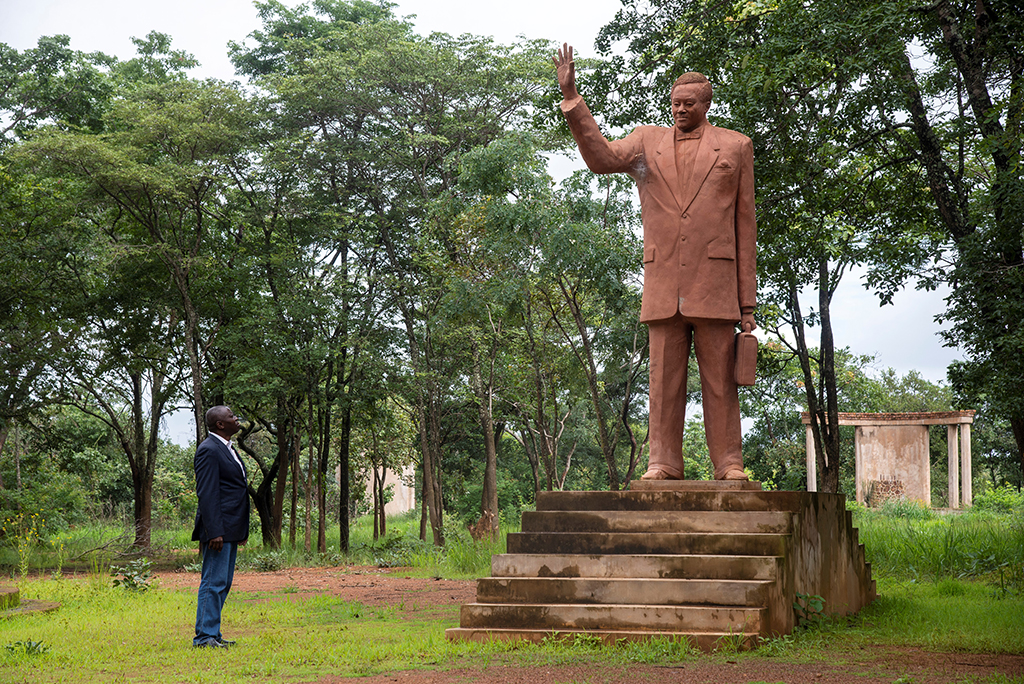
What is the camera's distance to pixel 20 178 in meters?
16.7

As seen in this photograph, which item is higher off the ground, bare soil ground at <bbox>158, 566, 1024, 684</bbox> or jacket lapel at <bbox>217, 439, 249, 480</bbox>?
jacket lapel at <bbox>217, 439, 249, 480</bbox>

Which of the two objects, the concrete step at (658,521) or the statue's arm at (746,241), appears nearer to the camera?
the concrete step at (658,521)

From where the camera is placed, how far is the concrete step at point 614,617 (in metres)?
5.18

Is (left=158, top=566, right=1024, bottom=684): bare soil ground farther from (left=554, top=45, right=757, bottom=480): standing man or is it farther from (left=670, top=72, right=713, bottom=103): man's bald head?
(left=670, top=72, right=713, bottom=103): man's bald head

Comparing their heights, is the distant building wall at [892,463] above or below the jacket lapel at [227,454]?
below

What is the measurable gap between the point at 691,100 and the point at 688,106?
0.15 ft

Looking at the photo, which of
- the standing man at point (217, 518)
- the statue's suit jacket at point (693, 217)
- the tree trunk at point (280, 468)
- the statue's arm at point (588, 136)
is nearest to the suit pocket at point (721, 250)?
the statue's suit jacket at point (693, 217)

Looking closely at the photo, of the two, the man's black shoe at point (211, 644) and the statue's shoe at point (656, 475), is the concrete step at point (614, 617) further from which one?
the man's black shoe at point (211, 644)

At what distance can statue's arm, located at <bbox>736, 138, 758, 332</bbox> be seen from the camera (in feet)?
21.6

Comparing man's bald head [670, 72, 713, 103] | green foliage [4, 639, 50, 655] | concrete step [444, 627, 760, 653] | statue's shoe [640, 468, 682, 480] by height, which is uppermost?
man's bald head [670, 72, 713, 103]

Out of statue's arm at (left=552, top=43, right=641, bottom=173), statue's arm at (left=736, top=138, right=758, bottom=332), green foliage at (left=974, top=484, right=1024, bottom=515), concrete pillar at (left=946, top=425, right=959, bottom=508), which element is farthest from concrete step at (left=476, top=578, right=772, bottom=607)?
concrete pillar at (left=946, top=425, right=959, bottom=508)

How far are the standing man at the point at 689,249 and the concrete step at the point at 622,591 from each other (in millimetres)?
1093

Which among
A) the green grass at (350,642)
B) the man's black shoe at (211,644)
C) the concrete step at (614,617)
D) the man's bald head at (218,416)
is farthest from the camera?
the man's bald head at (218,416)

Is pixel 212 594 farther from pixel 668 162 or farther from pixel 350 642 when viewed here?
pixel 668 162
